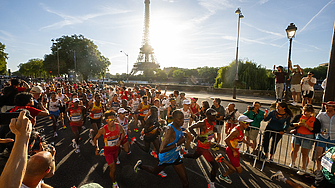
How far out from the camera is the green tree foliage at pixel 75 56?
39681mm

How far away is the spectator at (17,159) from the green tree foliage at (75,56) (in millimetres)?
44606

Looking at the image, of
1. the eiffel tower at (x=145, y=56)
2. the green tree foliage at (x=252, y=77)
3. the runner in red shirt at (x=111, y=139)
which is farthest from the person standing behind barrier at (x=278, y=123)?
the eiffel tower at (x=145, y=56)

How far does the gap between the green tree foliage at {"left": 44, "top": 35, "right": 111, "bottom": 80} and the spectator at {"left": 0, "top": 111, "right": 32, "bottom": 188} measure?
44.6m

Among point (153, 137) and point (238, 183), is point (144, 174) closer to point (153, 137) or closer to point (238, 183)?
point (153, 137)

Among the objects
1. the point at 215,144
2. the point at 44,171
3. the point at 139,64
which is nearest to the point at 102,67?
the point at 139,64

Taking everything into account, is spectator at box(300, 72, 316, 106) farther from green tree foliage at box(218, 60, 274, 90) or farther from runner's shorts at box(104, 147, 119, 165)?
green tree foliage at box(218, 60, 274, 90)

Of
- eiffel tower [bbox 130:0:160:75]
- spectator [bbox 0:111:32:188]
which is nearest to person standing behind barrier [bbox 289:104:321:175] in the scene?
spectator [bbox 0:111:32:188]

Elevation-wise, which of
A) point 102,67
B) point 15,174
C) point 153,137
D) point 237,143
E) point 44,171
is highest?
point 102,67

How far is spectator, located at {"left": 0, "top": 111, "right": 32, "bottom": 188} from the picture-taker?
1.08m

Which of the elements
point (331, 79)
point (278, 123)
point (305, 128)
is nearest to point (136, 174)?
point (278, 123)

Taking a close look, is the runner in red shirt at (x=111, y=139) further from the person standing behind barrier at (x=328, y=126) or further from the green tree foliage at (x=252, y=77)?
the green tree foliage at (x=252, y=77)

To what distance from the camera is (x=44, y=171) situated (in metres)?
1.59

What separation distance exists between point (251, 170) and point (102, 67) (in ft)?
148

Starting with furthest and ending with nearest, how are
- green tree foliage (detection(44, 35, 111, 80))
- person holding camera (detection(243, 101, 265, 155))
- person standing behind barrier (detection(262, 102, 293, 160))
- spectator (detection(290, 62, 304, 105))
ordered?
green tree foliage (detection(44, 35, 111, 80))
spectator (detection(290, 62, 304, 105))
person holding camera (detection(243, 101, 265, 155))
person standing behind barrier (detection(262, 102, 293, 160))
